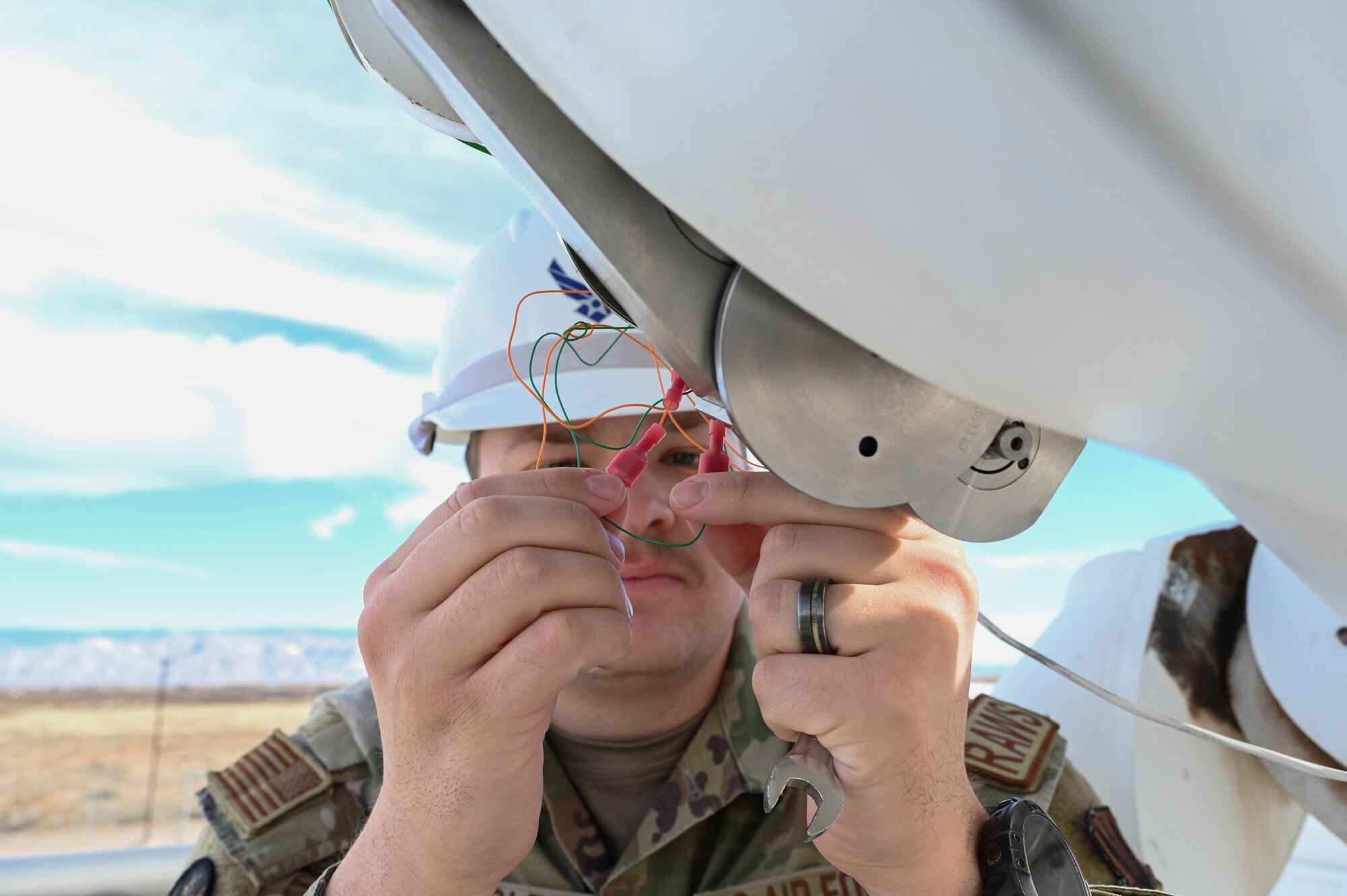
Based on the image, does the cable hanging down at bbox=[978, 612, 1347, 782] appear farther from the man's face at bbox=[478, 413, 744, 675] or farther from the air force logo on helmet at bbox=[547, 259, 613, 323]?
the air force logo on helmet at bbox=[547, 259, 613, 323]

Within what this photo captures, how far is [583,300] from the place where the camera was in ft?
5.72

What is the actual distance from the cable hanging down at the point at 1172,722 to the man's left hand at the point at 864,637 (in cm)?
4

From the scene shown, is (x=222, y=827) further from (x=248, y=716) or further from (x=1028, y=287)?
(x=248, y=716)

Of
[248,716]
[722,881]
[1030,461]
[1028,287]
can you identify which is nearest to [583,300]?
[722,881]

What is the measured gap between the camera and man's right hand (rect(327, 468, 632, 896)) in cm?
92

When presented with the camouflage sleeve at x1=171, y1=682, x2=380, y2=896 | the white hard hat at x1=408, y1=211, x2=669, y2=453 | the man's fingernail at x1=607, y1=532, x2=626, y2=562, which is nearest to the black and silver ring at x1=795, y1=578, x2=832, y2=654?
the man's fingernail at x1=607, y1=532, x2=626, y2=562

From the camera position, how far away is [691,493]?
0.87 metres

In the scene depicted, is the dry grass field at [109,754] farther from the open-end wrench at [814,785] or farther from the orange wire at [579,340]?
the open-end wrench at [814,785]

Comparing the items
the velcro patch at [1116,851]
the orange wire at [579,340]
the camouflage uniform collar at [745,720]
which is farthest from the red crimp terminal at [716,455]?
the velcro patch at [1116,851]

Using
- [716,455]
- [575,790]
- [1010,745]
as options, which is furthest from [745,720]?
[716,455]

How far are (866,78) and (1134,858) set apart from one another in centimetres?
143

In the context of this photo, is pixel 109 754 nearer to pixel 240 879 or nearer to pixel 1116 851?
pixel 240 879

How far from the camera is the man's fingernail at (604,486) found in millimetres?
977

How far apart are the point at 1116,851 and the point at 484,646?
A: 1097 mm
